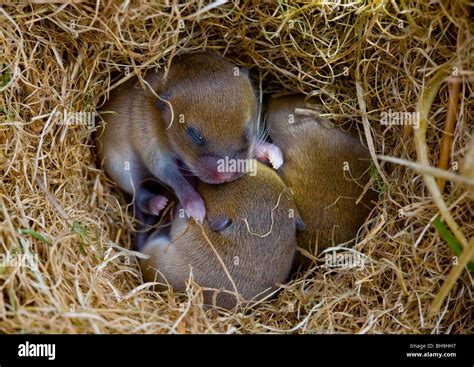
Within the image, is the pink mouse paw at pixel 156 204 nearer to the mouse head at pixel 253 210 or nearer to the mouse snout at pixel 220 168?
the mouse head at pixel 253 210

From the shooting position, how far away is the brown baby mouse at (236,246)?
2.98m

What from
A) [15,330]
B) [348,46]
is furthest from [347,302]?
[15,330]

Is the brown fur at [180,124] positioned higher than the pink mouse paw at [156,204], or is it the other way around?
the brown fur at [180,124]

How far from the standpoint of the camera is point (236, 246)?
3020mm

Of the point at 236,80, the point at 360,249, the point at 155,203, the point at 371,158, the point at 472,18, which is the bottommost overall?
the point at 360,249

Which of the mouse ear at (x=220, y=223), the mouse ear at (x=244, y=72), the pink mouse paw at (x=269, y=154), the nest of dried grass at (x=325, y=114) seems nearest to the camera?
the nest of dried grass at (x=325, y=114)

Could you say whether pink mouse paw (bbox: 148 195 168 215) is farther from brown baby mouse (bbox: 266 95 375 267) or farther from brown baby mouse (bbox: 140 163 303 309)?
brown baby mouse (bbox: 266 95 375 267)

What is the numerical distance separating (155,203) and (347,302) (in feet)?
4.00

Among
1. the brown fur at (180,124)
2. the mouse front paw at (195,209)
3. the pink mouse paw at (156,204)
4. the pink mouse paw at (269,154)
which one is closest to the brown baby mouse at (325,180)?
the pink mouse paw at (269,154)

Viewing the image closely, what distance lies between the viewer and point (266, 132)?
344cm

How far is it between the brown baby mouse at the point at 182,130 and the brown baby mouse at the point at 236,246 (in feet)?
0.33

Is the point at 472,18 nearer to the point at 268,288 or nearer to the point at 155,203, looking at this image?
the point at 268,288

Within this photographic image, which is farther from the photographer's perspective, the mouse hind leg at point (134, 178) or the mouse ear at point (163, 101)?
the mouse hind leg at point (134, 178)
